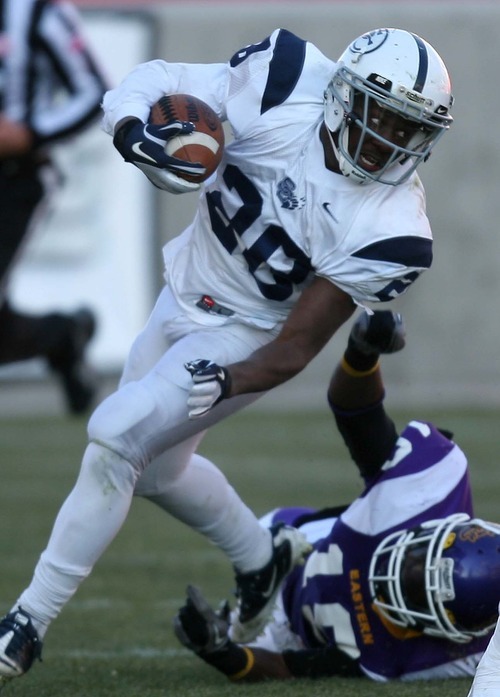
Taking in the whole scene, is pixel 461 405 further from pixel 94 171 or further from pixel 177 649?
pixel 177 649

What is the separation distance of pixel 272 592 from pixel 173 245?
909 mm

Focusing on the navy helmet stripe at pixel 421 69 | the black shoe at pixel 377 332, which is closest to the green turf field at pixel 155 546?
the black shoe at pixel 377 332

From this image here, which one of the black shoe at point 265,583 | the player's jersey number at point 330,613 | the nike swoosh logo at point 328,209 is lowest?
the black shoe at point 265,583

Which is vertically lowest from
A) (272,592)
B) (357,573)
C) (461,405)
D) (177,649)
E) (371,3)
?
(461,405)

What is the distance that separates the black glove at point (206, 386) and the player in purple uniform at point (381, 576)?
529 millimetres

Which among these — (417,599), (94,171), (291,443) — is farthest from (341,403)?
(94,171)

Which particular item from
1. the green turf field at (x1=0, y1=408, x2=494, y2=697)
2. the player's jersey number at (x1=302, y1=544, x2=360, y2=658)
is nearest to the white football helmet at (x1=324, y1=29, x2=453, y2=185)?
the player's jersey number at (x1=302, y1=544, x2=360, y2=658)

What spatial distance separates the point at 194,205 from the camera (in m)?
10.9

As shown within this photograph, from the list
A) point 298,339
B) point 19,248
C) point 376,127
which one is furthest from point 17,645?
point 19,248

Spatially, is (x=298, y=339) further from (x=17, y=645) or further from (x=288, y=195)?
(x=17, y=645)

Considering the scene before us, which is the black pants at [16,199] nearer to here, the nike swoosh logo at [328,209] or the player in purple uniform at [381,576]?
the player in purple uniform at [381,576]

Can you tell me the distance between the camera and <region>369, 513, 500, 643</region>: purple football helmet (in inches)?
115

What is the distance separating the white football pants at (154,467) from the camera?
303 cm

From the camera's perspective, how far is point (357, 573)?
10.8 feet
